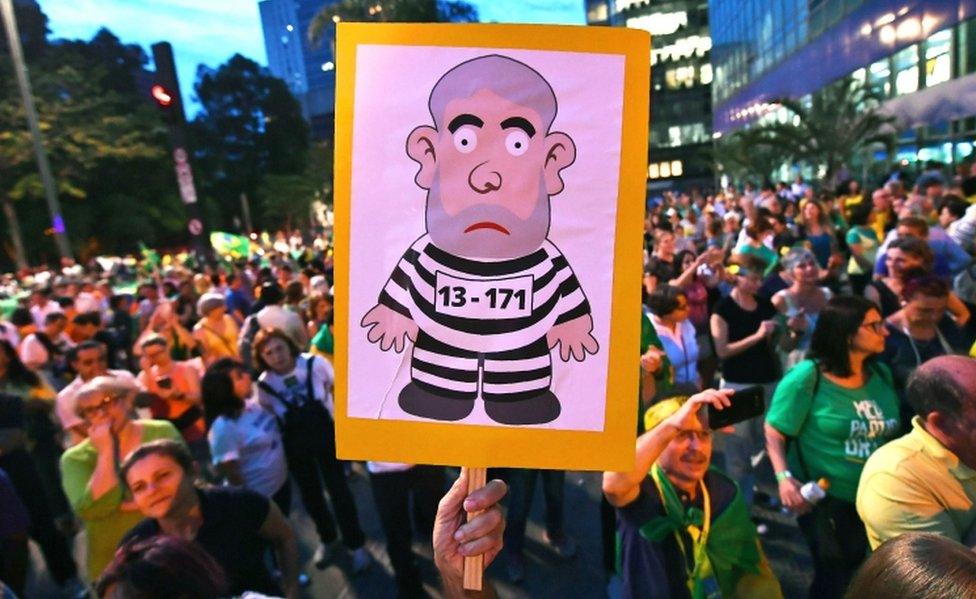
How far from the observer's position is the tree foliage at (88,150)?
22062mm

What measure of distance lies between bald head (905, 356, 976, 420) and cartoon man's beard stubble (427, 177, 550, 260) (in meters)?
1.58

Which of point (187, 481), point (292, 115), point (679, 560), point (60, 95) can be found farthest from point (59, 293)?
point (292, 115)

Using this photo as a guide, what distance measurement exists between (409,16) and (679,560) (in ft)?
58.2

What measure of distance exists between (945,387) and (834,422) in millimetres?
727

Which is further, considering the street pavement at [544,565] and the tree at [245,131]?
the tree at [245,131]

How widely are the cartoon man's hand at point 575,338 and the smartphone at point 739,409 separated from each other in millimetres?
951

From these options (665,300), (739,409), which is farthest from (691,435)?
(665,300)

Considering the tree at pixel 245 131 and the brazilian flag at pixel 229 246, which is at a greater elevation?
the tree at pixel 245 131

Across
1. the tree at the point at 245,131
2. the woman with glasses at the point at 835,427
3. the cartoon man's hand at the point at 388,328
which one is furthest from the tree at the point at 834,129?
the tree at the point at 245,131

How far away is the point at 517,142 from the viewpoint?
1355 mm

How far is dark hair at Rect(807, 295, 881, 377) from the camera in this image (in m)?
2.79

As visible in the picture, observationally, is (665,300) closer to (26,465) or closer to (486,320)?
(486,320)

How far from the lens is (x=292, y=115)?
42938 millimetres

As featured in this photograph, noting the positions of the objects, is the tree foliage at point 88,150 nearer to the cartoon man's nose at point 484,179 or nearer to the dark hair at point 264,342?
the dark hair at point 264,342
